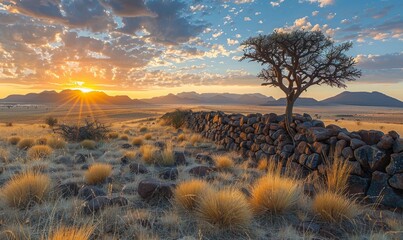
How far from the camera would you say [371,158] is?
19.3 ft

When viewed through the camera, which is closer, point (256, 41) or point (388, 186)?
point (388, 186)

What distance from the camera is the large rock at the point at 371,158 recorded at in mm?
5805

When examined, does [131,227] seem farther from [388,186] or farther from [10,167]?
[10,167]

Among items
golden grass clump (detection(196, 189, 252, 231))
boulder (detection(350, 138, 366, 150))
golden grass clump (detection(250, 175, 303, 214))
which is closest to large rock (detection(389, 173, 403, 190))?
boulder (detection(350, 138, 366, 150))

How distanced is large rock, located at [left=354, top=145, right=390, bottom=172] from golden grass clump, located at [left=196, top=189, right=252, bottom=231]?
2960mm

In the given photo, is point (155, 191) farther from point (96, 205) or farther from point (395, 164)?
point (395, 164)

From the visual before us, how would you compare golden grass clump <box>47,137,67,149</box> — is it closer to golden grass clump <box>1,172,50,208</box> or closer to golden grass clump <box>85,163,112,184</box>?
golden grass clump <box>85,163,112,184</box>

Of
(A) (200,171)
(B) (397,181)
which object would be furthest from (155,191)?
(B) (397,181)

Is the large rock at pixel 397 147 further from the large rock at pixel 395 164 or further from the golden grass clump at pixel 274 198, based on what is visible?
the golden grass clump at pixel 274 198

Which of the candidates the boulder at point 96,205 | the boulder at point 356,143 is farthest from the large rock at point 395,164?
the boulder at point 96,205

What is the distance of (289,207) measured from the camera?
513cm

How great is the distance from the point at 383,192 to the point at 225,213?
3357 mm

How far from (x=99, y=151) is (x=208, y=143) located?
502cm

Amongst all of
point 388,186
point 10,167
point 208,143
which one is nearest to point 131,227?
point 388,186
